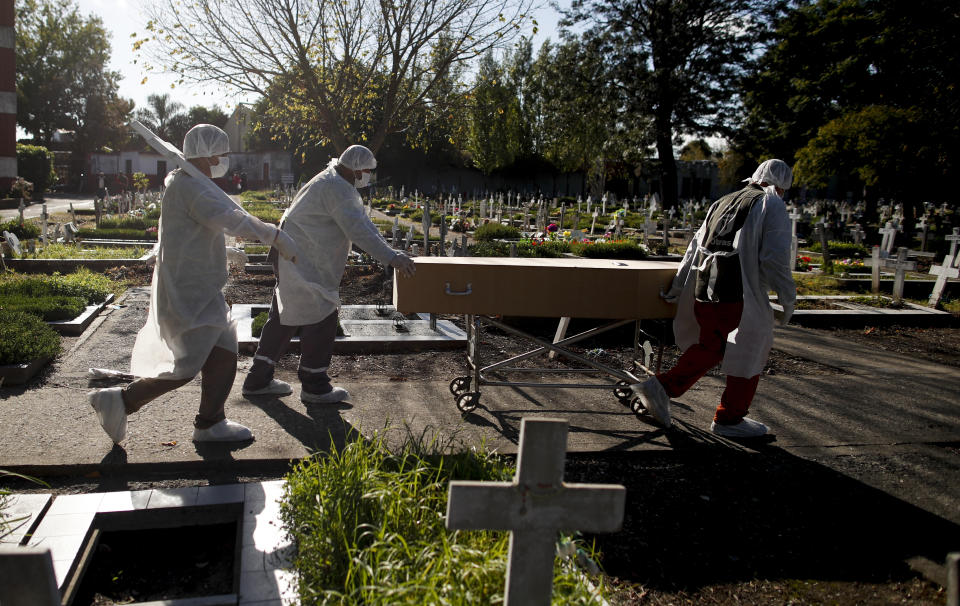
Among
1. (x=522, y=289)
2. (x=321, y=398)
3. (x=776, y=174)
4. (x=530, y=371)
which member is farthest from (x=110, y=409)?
(x=776, y=174)

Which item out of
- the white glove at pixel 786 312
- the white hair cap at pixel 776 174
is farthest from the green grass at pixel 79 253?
the white glove at pixel 786 312

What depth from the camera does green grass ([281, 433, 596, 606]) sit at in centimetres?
222

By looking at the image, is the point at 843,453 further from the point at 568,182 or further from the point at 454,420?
the point at 568,182

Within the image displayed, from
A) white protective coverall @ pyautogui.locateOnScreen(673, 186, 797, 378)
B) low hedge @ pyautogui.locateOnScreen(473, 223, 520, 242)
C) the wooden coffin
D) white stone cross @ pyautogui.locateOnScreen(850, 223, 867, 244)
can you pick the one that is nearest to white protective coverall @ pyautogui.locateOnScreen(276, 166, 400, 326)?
the wooden coffin

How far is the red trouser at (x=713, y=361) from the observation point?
4.54 metres

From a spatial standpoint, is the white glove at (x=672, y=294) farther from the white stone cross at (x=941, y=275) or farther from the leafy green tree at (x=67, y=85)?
the leafy green tree at (x=67, y=85)

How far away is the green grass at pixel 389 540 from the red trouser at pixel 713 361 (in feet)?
6.26

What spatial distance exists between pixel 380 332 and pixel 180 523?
4.38m

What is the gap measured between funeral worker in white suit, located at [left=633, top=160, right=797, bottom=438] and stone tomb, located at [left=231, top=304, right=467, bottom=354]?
2884mm

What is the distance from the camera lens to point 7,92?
864 inches

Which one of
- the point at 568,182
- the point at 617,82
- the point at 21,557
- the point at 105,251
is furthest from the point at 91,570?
the point at 568,182

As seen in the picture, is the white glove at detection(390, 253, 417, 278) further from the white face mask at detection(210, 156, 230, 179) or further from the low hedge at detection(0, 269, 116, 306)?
the low hedge at detection(0, 269, 116, 306)

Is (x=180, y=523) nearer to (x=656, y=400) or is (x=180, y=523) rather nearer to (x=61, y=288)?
(x=656, y=400)

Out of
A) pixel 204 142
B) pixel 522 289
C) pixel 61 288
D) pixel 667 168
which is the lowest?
pixel 61 288
